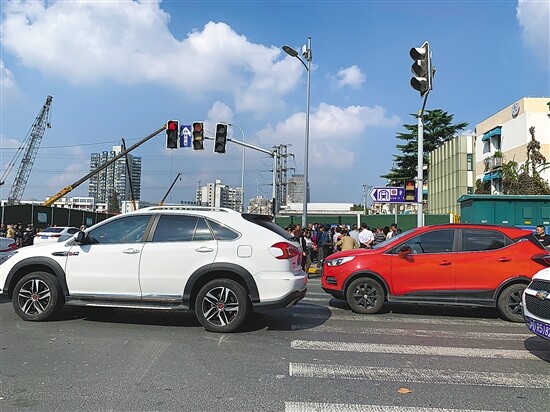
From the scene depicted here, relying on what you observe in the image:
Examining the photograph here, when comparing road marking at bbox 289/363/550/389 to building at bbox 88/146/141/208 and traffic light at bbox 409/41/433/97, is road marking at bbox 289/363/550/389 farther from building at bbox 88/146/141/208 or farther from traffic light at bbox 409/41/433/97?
building at bbox 88/146/141/208

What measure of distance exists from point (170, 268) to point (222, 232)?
911 mm

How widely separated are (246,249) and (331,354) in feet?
6.22

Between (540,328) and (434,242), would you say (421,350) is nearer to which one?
(540,328)

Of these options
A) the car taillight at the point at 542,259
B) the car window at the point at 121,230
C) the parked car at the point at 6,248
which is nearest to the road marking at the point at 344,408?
the car window at the point at 121,230

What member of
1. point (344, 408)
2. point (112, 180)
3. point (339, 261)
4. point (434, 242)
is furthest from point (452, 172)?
point (112, 180)

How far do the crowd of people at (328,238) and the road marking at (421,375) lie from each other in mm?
8826

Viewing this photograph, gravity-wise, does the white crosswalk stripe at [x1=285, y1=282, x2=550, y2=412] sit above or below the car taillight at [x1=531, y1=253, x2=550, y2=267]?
below

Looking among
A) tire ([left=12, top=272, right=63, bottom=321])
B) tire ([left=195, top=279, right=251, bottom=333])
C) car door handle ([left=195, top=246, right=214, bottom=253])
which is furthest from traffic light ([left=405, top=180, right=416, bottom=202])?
tire ([left=12, top=272, right=63, bottom=321])

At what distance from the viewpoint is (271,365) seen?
5.27 m

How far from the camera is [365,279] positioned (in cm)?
844

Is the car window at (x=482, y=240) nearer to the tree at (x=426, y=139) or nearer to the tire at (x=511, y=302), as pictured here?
the tire at (x=511, y=302)

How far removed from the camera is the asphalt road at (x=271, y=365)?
4.24 metres

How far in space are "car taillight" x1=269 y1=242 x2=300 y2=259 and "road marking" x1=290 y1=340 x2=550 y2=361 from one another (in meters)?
1.20

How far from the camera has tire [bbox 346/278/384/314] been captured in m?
8.41
